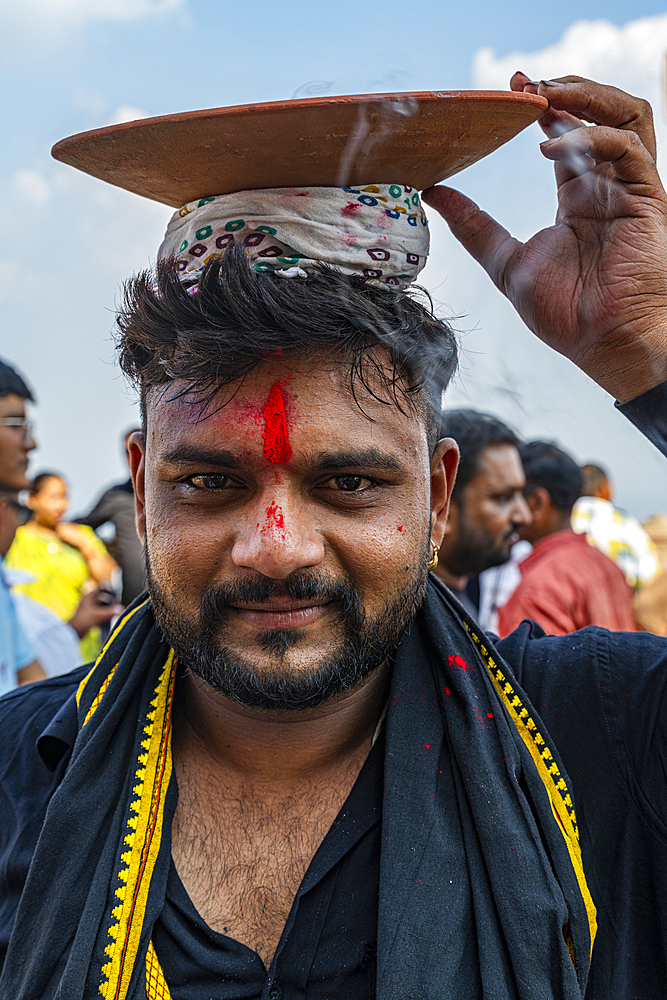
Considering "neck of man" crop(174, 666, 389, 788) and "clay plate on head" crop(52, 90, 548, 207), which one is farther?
"neck of man" crop(174, 666, 389, 788)

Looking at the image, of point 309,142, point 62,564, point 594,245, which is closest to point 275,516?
point 309,142

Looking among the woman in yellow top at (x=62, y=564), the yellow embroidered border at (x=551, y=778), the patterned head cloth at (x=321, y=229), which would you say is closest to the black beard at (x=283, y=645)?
the yellow embroidered border at (x=551, y=778)

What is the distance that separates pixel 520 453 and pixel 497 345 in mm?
2667

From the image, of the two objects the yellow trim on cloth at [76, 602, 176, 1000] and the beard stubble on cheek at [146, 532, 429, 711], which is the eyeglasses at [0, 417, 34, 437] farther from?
the beard stubble on cheek at [146, 532, 429, 711]

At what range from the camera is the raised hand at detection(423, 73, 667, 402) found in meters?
1.35

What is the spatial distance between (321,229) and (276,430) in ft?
1.10

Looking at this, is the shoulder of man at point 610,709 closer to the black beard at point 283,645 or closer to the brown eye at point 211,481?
the black beard at point 283,645

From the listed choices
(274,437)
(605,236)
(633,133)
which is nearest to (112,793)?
(274,437)

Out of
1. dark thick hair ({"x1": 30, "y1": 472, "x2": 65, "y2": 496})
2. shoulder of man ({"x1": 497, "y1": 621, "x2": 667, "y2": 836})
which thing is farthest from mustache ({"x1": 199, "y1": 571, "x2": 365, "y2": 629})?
dark thick hair ({"x1": 30, "y1": 472, "x2": 65, "y2": 496})

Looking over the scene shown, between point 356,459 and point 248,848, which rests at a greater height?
point 356,459

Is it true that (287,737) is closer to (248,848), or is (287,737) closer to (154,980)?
(248,848)

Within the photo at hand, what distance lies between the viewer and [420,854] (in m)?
1.44

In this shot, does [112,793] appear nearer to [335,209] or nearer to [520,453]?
[335,209]

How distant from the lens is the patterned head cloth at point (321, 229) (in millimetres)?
1423
